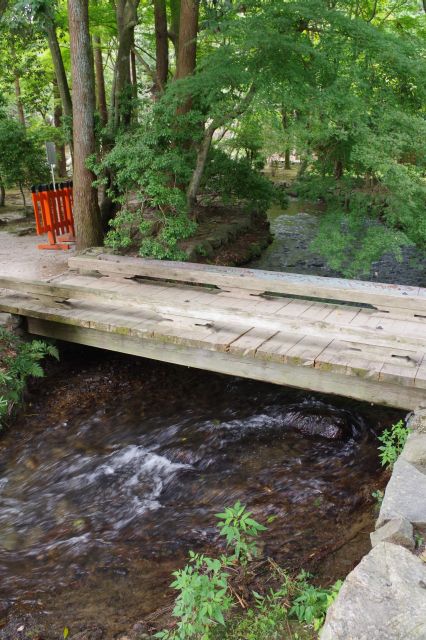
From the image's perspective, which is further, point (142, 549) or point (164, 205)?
point (164, 205)

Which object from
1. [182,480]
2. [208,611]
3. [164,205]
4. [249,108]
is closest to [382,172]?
[249,108]

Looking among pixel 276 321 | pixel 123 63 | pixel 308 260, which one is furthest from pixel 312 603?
pixel 308 260

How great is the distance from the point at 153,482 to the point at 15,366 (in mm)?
2529

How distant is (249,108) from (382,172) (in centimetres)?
229

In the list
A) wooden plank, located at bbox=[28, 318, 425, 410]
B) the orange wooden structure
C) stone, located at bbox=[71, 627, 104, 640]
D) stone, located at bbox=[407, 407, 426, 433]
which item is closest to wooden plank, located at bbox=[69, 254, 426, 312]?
wooden plank, located at bbox=[28, 318, 425, 410]

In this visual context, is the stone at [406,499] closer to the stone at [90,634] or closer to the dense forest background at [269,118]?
the stone at [90,634]

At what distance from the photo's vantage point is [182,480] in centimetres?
529

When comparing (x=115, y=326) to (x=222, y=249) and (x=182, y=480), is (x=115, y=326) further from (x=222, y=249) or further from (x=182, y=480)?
(x=222, y=249)

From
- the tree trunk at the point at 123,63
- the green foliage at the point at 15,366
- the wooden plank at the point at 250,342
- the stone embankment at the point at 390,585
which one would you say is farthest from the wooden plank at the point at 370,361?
the tree trunk at the point at 123,63

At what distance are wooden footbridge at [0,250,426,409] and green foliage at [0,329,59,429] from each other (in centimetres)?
33

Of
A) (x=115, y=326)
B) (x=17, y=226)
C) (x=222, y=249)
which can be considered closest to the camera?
(x=115, y=326)

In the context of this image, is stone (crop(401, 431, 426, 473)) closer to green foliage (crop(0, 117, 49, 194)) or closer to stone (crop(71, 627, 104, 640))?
stone (crop(71, 627, 104, 640))

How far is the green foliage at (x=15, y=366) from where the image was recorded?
20.6ft

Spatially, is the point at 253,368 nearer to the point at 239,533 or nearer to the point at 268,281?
the point at 268,281
